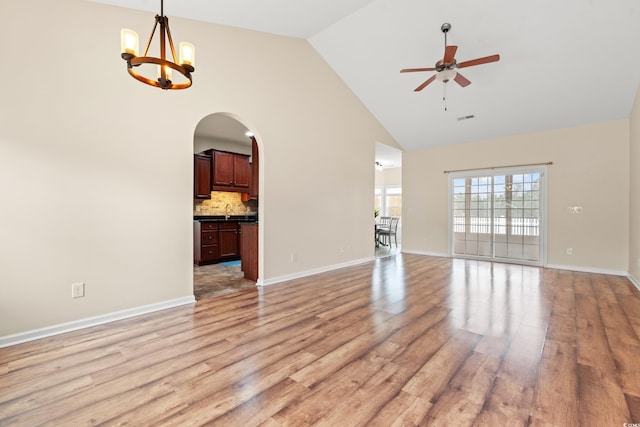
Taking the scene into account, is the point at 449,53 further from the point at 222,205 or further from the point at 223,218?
the point at 222,205

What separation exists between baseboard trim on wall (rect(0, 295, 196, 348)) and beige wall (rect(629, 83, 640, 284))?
641 cm

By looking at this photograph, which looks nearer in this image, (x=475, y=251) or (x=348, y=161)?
(x=348, y=161)

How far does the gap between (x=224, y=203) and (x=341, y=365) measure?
565 cm

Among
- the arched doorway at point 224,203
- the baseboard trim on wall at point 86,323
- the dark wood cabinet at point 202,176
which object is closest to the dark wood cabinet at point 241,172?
the arched doorway at point 224,203

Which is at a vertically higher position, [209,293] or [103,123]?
[103,123]

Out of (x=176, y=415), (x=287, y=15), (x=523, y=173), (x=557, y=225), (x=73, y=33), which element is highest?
(x=287, y=15)

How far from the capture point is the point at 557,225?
561cm

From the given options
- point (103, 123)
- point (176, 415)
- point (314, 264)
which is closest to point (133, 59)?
point (103, 123)

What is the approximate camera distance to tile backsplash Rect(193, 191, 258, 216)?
6.55m

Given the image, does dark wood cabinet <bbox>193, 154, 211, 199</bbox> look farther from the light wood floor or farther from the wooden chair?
the wooden chair

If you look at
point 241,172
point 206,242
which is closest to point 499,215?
point 241,172

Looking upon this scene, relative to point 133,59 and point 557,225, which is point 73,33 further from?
point 557,225

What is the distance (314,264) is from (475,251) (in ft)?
13.4

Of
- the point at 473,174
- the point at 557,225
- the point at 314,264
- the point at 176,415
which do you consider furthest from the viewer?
the point at 473,174
